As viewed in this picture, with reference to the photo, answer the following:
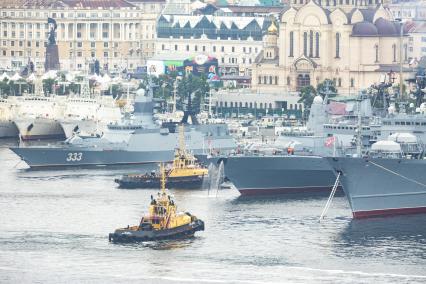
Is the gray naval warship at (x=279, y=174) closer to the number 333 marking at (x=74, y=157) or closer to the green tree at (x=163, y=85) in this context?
the number 333 marking at (x=74, y=157)

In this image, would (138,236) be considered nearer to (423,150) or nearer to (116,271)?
(116,271)

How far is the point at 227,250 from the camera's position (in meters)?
105

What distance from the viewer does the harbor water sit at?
324ft

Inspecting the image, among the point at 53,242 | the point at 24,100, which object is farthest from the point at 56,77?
the point at 53,242

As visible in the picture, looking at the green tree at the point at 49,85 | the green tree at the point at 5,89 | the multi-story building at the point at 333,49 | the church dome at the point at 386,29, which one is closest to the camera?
the church dome at the point at 386,29

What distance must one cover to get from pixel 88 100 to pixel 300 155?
47.4 m

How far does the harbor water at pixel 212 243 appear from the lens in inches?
3883

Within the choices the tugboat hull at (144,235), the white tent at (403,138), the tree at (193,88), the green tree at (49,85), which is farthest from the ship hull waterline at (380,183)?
the green tree at (49,85)

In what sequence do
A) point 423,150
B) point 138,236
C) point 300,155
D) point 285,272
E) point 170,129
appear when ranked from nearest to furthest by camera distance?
point 285,272 → point 138,236 → point 423,150 → point 300,155 → point 170,129

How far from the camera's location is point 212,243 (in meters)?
A: 106

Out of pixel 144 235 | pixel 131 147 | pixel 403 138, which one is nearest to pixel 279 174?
pixel 403 138

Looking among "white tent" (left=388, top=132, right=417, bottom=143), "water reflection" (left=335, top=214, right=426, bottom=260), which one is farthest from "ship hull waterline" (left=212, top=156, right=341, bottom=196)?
"water reflection" (left=335, top=214, right=426, bottom=260)

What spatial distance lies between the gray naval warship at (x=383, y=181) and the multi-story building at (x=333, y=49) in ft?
227

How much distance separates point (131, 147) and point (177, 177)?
16845 millimetres
